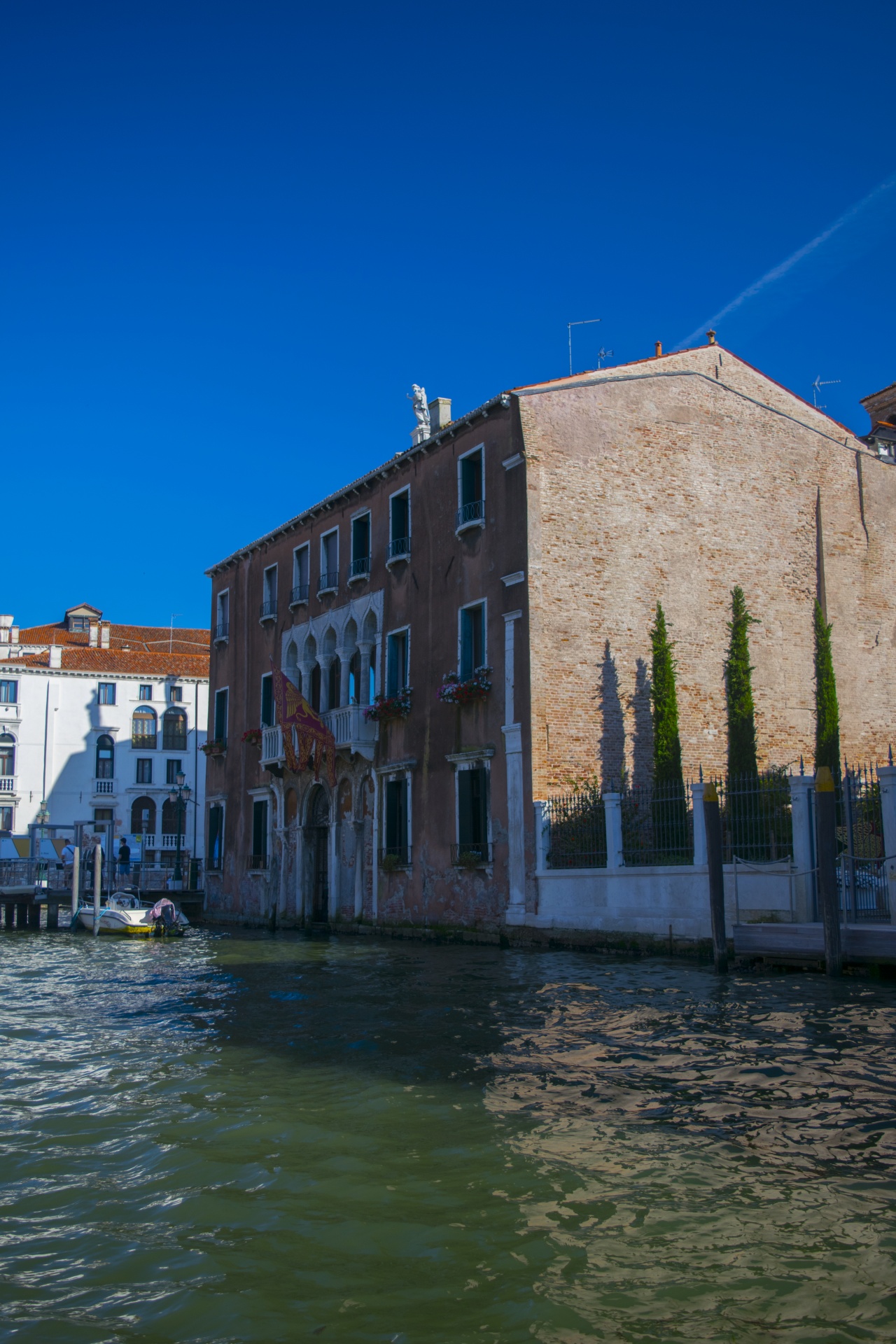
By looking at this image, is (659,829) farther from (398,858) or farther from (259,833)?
(259,833)

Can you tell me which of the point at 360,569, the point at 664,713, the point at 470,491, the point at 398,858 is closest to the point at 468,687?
the point at 664,713

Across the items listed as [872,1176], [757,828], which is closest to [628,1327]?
[872,1176]

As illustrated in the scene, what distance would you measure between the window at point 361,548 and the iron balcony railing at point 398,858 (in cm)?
581

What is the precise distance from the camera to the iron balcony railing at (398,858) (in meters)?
22.4

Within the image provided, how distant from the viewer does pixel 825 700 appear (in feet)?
71.3

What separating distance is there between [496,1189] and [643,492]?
16.5 m

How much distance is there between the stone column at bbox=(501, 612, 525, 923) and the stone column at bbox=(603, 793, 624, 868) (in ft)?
7.40

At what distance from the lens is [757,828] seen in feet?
50.4

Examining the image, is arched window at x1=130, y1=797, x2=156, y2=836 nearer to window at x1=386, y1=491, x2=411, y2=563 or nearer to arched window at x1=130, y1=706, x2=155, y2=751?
arched window at x1=130, y1=706, x2=155, y2=751

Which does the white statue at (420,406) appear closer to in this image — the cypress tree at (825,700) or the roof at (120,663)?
the cypress tree at (825,700)

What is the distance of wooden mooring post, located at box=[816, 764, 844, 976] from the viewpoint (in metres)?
12.1

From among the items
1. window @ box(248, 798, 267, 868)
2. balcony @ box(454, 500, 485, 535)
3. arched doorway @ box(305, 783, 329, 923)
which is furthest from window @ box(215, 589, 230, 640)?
balcony @ box(454, 500, 485, 535)

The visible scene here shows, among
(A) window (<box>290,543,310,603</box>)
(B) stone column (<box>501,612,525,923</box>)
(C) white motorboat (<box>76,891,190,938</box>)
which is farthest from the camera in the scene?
(A) window (<box>290,543,310,603</box>)

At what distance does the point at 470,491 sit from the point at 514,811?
601 cm
